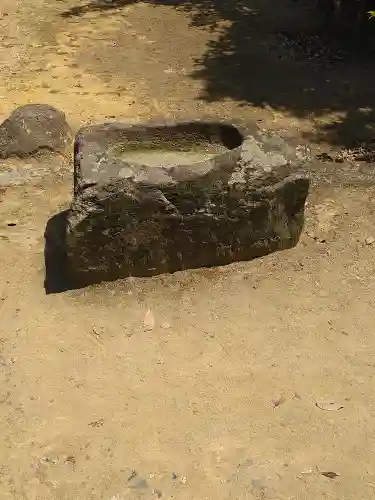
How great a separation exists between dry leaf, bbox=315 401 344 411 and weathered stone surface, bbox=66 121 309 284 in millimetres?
1558

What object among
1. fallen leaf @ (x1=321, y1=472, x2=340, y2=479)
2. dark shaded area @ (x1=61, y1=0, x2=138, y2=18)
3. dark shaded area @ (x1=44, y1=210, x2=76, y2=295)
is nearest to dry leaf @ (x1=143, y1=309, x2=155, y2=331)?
dark shaded area @ (x1=44, y1=210, x2=76, y2=295)

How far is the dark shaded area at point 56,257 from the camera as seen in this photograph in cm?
515

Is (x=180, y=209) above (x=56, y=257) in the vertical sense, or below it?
above

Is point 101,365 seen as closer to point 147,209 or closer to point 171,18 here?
point 147,209

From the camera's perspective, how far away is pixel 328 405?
4.12 metres

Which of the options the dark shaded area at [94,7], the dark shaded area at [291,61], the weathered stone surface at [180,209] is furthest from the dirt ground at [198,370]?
the dark shaded area at [94,7]

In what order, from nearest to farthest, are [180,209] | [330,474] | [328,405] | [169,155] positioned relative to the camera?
[330,474] → [328,405] → [180,209] → [169,155]

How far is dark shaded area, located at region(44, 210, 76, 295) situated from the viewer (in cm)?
515

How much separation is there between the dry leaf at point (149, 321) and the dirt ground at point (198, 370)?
1 cm

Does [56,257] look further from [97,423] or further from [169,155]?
[97,423]

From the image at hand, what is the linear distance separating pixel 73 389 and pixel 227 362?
3.43ft

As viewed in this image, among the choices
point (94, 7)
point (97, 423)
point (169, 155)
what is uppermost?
point (169, 155)

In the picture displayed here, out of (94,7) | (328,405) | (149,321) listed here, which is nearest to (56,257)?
(149,321)

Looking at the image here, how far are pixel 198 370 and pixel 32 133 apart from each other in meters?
3.72
